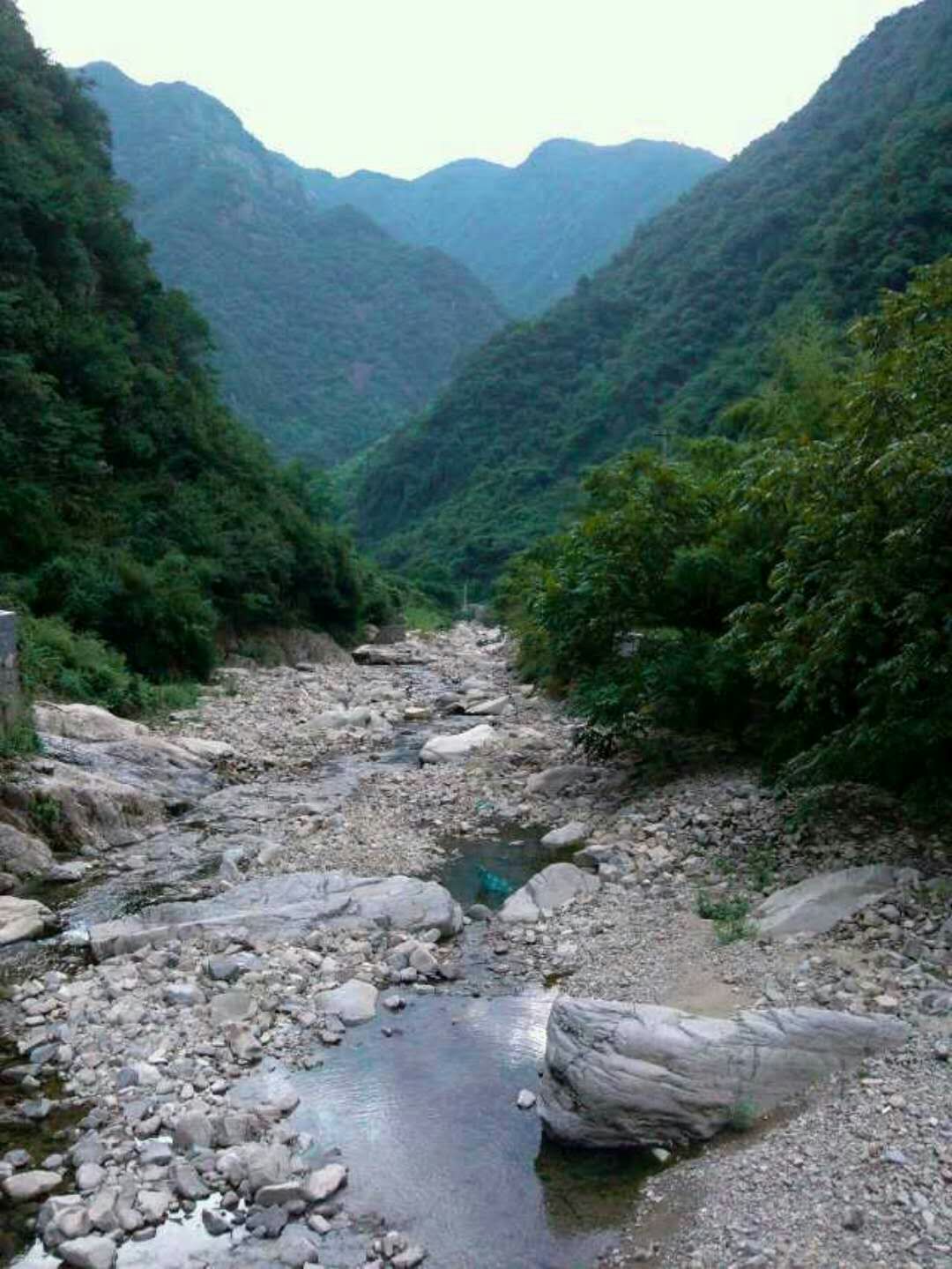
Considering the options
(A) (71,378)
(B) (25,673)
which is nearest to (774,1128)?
(B) (25,673)

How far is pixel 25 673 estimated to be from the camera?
15.5 metres

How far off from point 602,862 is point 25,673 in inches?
386

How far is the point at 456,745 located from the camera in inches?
649

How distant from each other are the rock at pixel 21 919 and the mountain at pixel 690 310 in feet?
129

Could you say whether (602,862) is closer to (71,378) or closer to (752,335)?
(71,378)

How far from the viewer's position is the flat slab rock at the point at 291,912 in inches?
340

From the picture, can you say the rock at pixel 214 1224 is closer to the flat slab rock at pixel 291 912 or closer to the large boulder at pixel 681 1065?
the large boulder at pixel 681 1065

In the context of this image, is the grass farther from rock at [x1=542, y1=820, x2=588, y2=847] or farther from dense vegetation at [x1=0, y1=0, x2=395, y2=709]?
dense vegetation at [x1=0, y1=0, x2=395, y2=709]

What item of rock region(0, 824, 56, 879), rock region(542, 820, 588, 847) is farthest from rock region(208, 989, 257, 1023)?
rock region(542, 820, 588, 847)

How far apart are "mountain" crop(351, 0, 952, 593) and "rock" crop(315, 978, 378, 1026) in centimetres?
3952

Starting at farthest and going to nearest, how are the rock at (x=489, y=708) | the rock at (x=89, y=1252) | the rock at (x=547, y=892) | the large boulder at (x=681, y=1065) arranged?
the rock at (x=489, y=708) < the rock at (x=547, y=892) < the large boulder at (x=681, y=1065) < the rock at (x=89, y=1252)

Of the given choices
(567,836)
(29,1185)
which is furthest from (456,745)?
(29,1185)

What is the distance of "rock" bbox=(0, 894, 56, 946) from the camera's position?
8.80 metres

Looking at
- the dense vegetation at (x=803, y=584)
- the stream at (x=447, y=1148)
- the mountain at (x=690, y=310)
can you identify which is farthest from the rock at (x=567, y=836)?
the mountain at (x=690, y=310)
